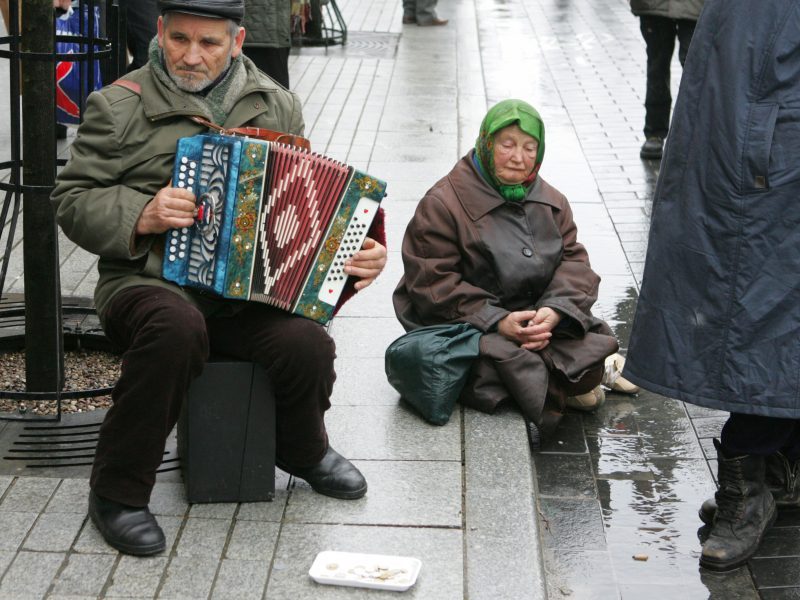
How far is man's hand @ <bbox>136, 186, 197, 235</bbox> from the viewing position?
3.81m

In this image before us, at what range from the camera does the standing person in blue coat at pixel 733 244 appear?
12.5 feet

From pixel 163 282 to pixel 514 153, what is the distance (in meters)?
1.57

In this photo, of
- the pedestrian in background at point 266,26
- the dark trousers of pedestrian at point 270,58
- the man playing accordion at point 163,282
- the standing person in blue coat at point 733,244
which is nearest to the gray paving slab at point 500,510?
the man playing accordion at point 163,282

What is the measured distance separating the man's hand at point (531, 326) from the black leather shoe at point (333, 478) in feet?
3.02

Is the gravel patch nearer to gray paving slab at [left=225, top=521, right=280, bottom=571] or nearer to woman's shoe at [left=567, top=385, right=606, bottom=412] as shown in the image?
gray paving slab at [left=225, top=521, right=280, bottom=571]

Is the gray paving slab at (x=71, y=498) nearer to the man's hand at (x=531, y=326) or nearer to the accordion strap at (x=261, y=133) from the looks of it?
the accordion strap at (x=261, y=133)

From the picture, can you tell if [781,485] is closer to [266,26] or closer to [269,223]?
[269,223]

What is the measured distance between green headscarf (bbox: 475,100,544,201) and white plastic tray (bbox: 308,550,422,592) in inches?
66.1

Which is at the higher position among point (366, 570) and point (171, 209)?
point (171, 209)

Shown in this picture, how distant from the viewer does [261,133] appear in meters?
3.94

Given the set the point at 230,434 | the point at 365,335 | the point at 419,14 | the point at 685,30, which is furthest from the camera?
the point at 419,14

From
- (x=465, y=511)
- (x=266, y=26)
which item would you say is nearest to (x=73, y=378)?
(x=465, y=511)

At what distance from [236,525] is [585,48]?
11.3m

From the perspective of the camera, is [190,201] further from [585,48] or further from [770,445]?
[585,48]
